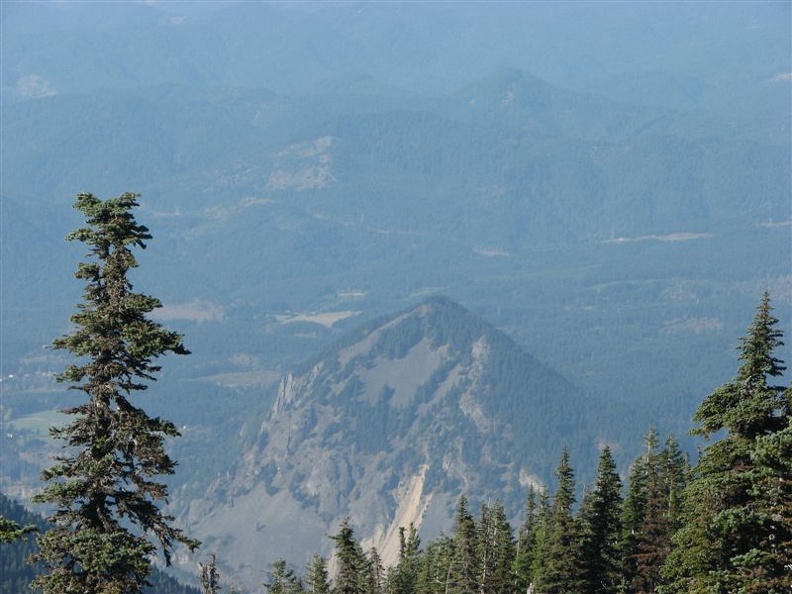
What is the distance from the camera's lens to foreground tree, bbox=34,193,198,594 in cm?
2700

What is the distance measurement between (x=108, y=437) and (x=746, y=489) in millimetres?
11623

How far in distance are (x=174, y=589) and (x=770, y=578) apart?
13618 centimetres

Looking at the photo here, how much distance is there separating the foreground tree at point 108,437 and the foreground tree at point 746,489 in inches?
382

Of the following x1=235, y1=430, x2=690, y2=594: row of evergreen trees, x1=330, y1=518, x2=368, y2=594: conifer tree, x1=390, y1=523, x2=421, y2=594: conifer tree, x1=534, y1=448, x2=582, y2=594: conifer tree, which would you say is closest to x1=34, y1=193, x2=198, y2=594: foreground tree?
x1=235, y1=430, x2=690, y2=594: row of evergreen trees

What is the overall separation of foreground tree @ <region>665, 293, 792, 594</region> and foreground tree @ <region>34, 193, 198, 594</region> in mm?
9695

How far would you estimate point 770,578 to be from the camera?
28.8m

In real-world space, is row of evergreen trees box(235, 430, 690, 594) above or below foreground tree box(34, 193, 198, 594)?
above

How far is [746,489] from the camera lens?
101ft

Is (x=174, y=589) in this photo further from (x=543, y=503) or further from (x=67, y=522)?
(x=67, y=522)

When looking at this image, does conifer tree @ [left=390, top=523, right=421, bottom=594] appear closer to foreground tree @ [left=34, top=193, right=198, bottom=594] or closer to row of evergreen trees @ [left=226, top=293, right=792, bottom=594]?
row of evergreen trees @ [left=226, top=293, right=792, bottom=594]

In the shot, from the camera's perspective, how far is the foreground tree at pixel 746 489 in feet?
93.9

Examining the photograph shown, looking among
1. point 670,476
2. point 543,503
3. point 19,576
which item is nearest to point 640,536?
point 670,476

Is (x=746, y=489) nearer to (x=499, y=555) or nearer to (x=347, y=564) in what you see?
(x=347, y=564)

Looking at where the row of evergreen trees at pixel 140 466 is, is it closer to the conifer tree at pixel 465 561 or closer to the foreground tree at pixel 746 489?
the foreground tree at pixel 746 489
